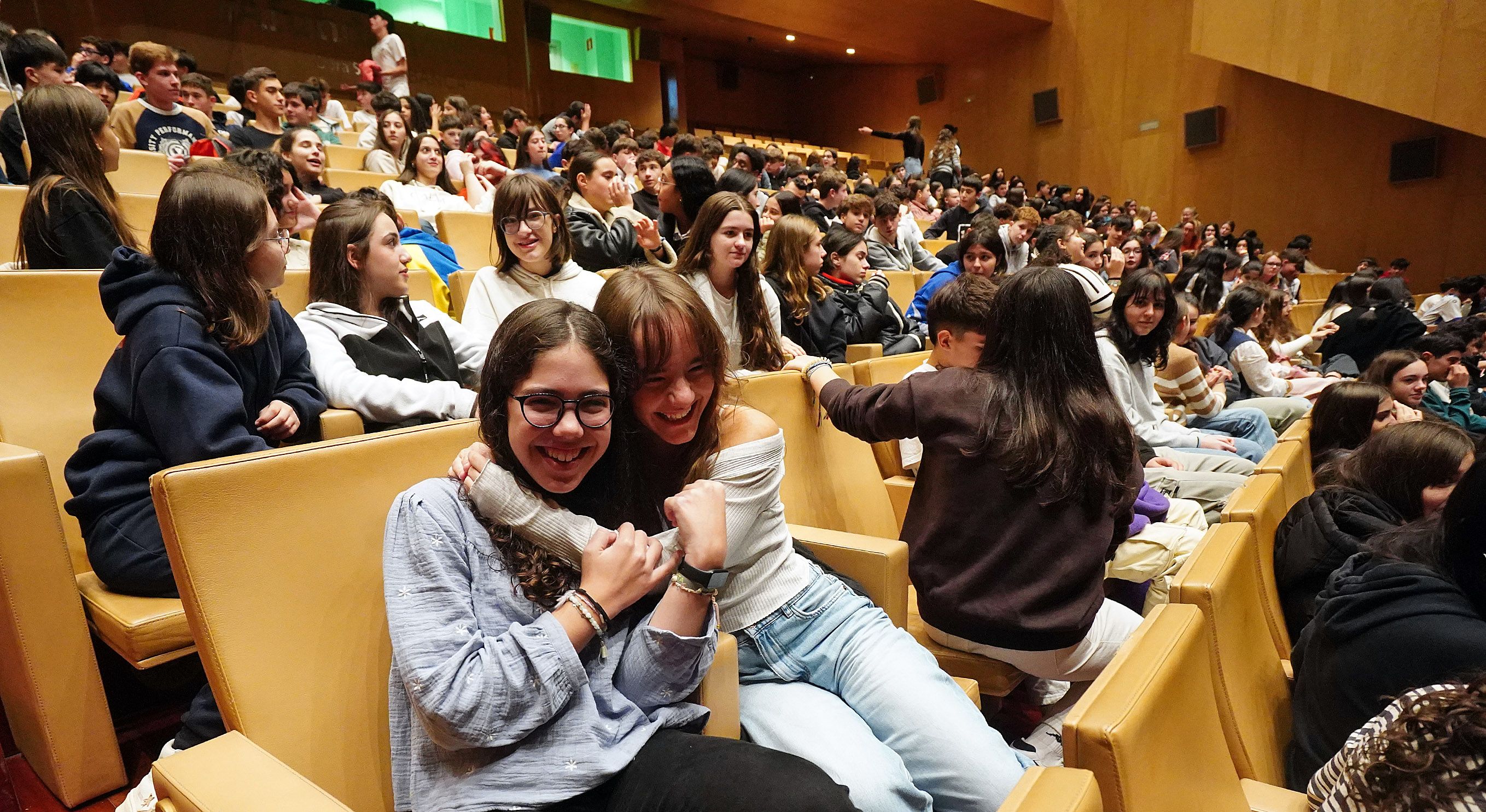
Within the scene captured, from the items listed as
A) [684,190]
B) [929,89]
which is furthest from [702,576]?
[929,89]

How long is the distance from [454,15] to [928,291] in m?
7.96

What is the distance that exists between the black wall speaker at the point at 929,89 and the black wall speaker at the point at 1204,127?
13.2ft

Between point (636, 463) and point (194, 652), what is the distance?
2.99ft

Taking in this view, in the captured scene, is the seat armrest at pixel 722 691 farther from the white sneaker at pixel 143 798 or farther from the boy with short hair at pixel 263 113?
the boy with short hair at pixel 263 113

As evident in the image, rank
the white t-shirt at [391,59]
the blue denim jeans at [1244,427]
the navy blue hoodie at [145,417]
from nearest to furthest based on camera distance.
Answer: the navy blue hoodie at [145,417]
the blue denim jeans at [1244,427]
the white t-shirt at [391,59]

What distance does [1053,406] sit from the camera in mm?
1266

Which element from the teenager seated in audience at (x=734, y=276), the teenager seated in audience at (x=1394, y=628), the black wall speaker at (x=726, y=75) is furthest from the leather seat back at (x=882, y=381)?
the black wall speaker at (x=726, y=75)

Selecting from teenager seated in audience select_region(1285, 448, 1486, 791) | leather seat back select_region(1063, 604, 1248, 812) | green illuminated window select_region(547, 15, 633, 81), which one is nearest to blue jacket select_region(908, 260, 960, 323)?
teenager seated in audience select_region(1285, 448, 1486, 791)

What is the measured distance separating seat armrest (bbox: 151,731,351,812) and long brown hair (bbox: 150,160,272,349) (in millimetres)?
714

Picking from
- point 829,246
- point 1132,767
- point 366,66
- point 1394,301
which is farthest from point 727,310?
point 366,66

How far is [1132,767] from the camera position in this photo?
689mm

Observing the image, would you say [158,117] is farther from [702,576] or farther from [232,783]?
[702,576]

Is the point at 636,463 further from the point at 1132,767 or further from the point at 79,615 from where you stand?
the point at 79,615

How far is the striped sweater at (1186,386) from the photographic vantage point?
9.46ft
